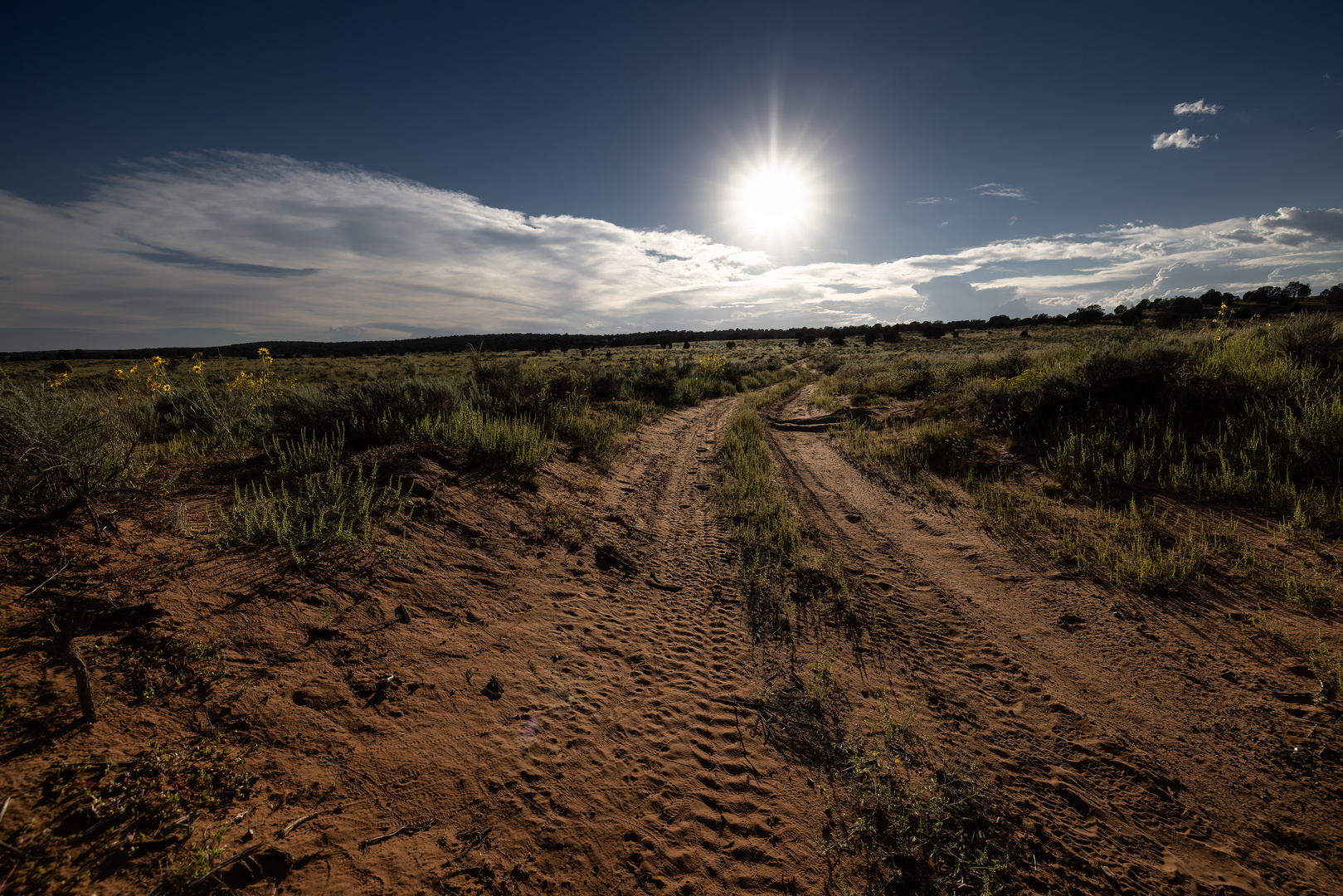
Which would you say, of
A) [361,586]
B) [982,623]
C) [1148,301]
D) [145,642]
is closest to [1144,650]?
[982,623]

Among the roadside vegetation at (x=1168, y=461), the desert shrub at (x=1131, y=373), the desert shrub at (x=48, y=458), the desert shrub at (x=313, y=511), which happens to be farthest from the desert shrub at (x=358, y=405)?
the desert shrub at (x=1131, y=373)

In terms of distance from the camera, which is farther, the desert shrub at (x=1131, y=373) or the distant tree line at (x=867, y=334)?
the distant tree line at (x=867, y=334)

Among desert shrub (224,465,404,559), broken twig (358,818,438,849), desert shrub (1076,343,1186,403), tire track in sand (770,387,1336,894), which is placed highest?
desert shrub (1076,343,1186,403)

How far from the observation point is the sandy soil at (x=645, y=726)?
2383 mm

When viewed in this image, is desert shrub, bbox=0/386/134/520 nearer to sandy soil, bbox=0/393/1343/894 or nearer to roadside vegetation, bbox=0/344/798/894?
roadside vegetation, bbox=0/344/798/894

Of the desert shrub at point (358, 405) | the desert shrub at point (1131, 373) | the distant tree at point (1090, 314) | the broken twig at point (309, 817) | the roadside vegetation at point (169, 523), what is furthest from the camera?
the distant tree at point (1090, 314)

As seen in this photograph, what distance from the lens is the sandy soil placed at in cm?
238

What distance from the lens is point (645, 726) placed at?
3.39 meters

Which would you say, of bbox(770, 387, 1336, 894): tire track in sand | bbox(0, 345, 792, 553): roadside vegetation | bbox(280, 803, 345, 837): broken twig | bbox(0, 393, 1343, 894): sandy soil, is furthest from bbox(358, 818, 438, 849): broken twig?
bbox(770, 387, 1336, 894): tire track in sand

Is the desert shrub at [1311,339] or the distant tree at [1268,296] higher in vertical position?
the distant tree at [1268,296]

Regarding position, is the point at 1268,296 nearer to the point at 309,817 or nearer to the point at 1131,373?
the point at 1131,373

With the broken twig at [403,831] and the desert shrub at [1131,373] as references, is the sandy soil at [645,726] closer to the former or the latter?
the broken twig at [403,831]

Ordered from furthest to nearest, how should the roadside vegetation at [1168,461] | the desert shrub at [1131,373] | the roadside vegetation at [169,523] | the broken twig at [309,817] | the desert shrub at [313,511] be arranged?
1. the desert shrub at [1131,373]
2. the roadside vegetation at [1168,461]
3. the desert shrub at [313,511]
4. the broken twig at [309,817]
5. the roadside vegetation at [169,523]

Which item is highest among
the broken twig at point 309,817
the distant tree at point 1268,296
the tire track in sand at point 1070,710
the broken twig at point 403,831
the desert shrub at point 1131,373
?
the distant tree at point 1268,296
